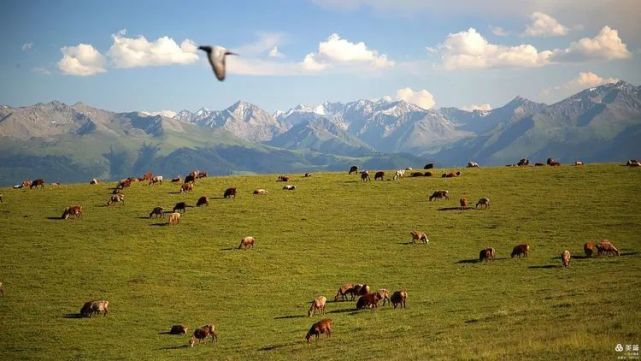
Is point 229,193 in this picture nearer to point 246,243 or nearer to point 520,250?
point 246,243

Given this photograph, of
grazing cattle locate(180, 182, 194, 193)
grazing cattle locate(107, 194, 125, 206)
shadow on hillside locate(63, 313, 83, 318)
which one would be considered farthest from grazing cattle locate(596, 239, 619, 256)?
grazing cattle locate(107, 194, 125, 206)

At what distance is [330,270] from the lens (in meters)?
38.5

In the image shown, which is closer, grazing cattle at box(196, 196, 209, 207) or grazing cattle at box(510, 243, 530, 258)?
grazing cattle at box(510, 243, 530, 258)

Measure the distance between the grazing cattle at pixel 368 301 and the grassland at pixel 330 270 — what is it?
0.79 meters

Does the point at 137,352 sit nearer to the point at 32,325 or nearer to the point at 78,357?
the point at 78,357

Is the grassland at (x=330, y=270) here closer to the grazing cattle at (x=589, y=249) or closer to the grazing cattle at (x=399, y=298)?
the grazing cattle at (x=399, y=298)

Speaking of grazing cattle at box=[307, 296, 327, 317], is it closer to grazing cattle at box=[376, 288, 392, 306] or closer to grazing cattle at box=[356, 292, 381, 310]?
grazing cattle at box=[356, 292, 381, 310]

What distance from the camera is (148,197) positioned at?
2413 inches

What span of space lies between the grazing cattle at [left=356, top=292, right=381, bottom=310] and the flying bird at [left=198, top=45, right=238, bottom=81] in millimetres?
21135

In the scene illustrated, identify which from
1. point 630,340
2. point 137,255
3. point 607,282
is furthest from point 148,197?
point 630,340

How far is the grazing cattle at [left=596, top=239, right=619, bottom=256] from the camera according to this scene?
37.8 meters

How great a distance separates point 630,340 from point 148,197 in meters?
54.1

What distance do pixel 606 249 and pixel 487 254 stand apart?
839cm

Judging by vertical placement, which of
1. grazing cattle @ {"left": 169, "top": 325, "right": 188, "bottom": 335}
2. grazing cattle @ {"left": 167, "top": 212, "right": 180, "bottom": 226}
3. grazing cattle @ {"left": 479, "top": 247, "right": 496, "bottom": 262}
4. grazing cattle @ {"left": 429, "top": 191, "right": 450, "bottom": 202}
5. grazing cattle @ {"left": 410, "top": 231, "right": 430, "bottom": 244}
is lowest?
grazing cattle @ {"left": 169, "top": 325, "right": 188, "bottom": 335}
